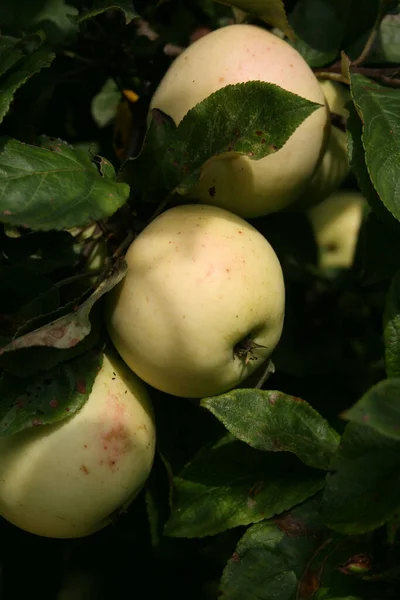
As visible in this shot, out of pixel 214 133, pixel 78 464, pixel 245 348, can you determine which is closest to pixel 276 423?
pixel 245 348

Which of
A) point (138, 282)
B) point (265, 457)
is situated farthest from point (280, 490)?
→ point (138, 282)

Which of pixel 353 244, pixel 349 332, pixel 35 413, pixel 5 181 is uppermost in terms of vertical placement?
pixel 5 181

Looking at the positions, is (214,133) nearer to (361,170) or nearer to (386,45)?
(361,170)

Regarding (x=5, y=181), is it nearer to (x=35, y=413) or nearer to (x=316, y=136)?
(x=35, y=413)

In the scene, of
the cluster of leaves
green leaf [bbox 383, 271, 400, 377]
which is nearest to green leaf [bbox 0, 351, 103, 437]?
the cluster of leaves

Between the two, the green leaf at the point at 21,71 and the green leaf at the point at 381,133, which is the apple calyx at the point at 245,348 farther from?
the green leaf at the point at 21,71

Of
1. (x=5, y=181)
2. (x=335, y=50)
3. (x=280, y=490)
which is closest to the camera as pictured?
(x=5, y=181)

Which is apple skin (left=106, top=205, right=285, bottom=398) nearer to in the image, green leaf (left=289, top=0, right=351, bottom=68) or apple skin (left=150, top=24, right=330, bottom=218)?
apple skin (left=150, top=24, right=330, bottom=218)
